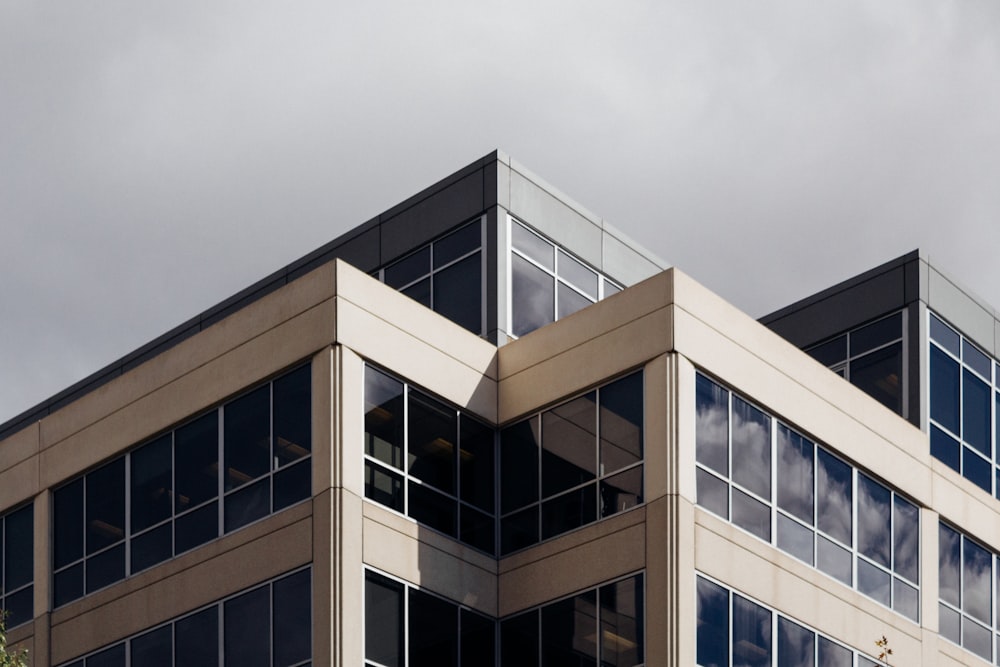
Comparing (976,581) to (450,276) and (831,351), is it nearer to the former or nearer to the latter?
(831,351)

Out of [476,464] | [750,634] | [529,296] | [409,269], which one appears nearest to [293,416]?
[476,464]

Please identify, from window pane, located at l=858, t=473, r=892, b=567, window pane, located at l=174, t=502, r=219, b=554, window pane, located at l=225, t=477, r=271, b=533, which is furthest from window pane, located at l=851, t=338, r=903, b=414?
window pane, located at l=174, t=502, r=219, b=554

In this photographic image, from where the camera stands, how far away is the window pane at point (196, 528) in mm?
34094

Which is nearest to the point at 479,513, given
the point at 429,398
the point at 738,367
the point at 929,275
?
the point at 429,398

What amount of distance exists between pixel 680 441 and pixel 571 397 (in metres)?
2.58

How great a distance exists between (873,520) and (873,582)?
1091 mm

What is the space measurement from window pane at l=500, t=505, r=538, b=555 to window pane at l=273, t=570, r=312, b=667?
401cm

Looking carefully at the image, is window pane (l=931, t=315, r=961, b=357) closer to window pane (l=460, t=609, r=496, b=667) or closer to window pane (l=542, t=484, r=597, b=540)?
window pane (l=542, t=484, r=597, b=540)

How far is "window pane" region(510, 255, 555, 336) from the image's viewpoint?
38281 millimetres

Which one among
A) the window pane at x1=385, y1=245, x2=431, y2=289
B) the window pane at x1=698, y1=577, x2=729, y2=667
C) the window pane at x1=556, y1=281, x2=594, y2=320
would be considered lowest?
the window pane at x1=698, y1=577, x2=729, y2=667

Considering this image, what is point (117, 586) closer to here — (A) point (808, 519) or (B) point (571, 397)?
(B) point (571, 397)

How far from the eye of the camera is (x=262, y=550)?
3294cm

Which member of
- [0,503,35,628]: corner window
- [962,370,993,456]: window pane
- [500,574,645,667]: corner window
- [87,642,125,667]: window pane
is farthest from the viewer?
[962,370,993,456]: window pane

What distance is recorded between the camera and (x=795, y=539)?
34781 millimetres
